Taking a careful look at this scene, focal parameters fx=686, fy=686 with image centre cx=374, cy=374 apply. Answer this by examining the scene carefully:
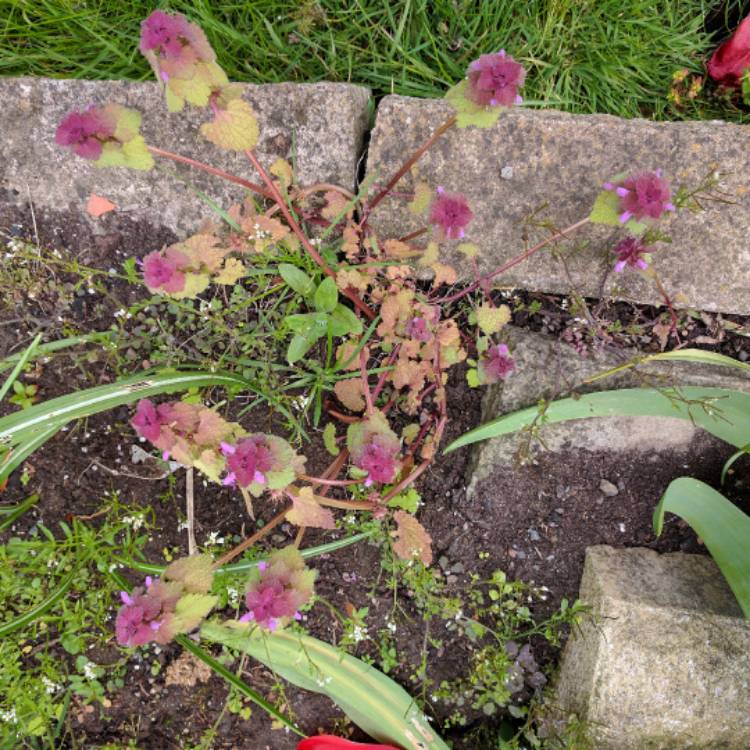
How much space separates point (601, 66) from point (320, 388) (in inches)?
52.6

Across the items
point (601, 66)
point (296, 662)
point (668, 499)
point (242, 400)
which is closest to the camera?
point (668, 499)

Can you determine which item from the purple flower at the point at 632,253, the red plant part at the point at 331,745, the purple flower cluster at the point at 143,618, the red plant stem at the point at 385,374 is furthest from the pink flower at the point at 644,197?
the red plant part at the point at 331,745

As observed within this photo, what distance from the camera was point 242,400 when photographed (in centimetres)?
197

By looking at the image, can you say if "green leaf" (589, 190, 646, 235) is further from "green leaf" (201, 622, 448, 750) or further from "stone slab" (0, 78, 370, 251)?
"green leaf" (201, 622, 448, 750)

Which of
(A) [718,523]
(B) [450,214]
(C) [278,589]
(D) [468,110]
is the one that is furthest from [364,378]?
(A) [718,523]

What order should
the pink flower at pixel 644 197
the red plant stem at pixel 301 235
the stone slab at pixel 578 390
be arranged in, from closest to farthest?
the pink flower at pixel 644 197, the red plant stem at pixel 301 235, the stone slab at pixel 578 390

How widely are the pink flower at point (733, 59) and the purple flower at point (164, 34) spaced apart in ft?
5.35

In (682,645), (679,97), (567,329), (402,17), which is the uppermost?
(402,17)

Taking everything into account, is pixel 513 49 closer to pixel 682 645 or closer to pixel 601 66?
pixel 601 66

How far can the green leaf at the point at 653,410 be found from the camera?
1.70 metres

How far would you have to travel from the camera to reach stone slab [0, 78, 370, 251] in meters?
1.83

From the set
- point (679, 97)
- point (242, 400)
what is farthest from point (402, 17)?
point (242, 400)

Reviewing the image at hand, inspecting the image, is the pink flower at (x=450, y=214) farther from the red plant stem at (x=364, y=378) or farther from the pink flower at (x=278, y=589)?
the pink flower at (x=278, y=589)

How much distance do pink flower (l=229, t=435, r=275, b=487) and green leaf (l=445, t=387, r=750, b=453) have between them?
0.63 metres
